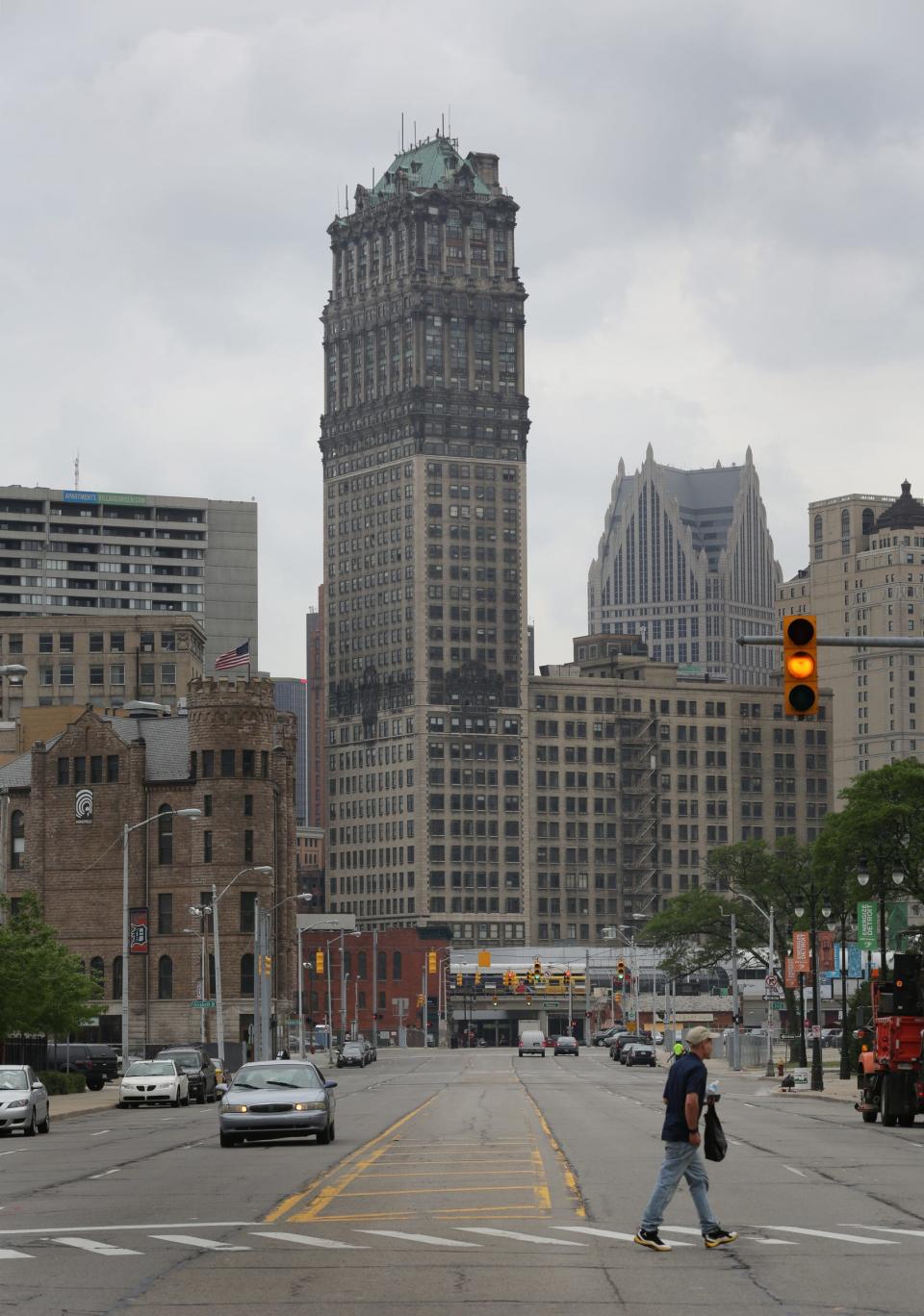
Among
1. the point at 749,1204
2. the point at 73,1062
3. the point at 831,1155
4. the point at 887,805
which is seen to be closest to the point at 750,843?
the point at 887,805

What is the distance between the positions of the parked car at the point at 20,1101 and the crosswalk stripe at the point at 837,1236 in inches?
987

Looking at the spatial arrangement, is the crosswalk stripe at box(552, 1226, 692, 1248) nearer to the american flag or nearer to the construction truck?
the construction truck

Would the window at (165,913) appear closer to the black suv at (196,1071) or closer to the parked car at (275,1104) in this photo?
the black suv at (196,1071)

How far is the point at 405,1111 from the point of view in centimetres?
5172

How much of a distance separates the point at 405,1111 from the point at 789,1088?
21.5 meters

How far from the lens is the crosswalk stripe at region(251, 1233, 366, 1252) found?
64.6ft

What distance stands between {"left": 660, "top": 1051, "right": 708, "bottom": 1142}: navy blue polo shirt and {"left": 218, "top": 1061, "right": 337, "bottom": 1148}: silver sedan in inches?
682

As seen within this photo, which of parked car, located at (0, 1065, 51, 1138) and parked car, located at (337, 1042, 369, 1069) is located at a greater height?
parked car, located at (0, 1065, 51, 1138)

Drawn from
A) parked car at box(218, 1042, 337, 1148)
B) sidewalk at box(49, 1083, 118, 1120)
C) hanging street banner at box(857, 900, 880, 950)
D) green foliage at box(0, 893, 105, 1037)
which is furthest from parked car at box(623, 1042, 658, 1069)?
parked car at box(218, 1042, 337, 1148)

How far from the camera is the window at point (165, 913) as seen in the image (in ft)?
417

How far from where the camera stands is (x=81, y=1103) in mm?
60906

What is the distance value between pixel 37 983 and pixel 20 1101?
22952mm

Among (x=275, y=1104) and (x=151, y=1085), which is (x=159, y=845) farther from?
(x=275, y=1104)

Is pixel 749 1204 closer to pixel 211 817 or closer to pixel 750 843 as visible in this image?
pixel 211 817
